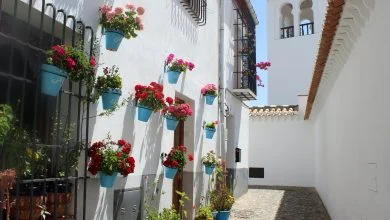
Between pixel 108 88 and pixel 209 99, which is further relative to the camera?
pixel 209 99

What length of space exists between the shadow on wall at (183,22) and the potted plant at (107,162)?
11.1 ft

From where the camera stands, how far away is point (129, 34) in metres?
4.91

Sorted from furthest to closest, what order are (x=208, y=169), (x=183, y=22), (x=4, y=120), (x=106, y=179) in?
(x=208, y=169), (x=183, y=22), (x=106, y=179), (x=4, y=120)

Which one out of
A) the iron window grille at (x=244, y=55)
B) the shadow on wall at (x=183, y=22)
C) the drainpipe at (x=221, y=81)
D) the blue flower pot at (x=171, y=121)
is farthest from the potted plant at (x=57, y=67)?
the iron window grille at (x=244, y=55)

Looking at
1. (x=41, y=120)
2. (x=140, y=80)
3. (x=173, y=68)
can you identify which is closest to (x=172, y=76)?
(x=173, y=68)

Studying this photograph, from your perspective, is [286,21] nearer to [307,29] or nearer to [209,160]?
[307,29]

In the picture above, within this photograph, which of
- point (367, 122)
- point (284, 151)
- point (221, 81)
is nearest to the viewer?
point (367, 122)

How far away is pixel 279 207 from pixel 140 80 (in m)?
7.56

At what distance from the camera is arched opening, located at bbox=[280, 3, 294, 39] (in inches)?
1054

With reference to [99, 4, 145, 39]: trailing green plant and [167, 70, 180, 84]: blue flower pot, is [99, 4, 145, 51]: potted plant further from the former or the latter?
[167, 70, 180, 84]: blue flower pot

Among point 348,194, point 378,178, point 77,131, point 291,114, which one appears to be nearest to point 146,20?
point 77,131

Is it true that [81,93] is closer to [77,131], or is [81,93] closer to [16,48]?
[77,131]

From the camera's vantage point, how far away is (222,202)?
29.4 feet

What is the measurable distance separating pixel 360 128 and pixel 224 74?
5.56 meters
